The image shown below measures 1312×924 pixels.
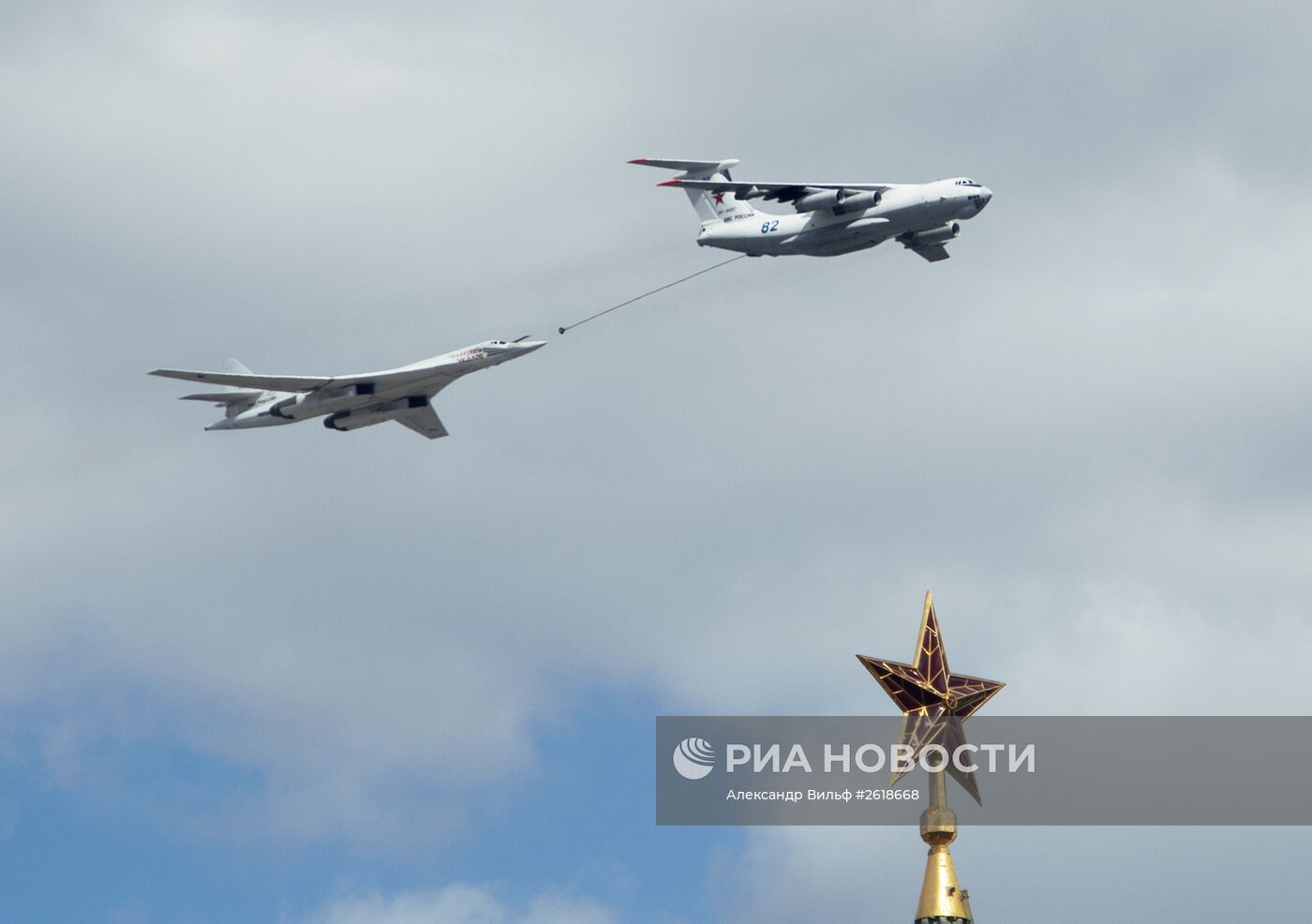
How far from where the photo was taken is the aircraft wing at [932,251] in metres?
126

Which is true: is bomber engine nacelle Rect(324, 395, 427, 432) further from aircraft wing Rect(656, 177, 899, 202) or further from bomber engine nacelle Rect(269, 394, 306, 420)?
aircraft wing Rect(656, 177, 899, 202)

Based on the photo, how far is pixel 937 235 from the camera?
12462cm

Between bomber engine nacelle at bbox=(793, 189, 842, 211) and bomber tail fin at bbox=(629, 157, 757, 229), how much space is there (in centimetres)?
944

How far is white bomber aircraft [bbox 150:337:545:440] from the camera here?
120125mm

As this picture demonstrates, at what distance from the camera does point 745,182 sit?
126125 mm

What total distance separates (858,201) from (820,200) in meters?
2.34

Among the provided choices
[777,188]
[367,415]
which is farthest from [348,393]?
[777,188]

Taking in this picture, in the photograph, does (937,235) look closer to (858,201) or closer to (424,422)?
(858,201)

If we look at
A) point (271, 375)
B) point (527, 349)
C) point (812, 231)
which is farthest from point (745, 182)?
point (271, 375)

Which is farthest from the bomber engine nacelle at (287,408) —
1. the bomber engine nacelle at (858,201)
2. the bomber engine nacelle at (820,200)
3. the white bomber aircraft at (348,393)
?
the bomber engine nacelle at (858,201)

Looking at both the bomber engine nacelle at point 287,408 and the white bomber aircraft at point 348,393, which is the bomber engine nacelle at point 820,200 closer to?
the white bomber aircraft at point 348,393

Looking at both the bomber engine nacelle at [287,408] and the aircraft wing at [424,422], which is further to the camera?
the aircraft wing at [424,422]

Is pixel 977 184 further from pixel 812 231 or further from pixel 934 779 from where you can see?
pixel 934 779

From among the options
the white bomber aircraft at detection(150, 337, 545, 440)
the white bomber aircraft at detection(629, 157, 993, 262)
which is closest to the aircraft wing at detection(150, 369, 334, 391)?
the white bomber aircraft at detection(150, 337, 545, 440)
